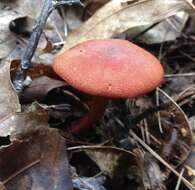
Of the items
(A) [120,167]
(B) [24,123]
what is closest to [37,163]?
(B) [24,123]

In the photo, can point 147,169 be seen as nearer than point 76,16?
Yes

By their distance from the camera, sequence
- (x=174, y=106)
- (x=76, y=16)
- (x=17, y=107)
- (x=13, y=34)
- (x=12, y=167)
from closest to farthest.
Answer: (x=12, y=167) < (x=17, y=107) < (x=174, y=106) < (x=13, y=34) < (x=76, y=16)

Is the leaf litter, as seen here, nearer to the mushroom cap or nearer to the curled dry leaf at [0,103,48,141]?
the curled dry leaf at [0,103,48,141]

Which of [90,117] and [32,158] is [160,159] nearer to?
[90,117]

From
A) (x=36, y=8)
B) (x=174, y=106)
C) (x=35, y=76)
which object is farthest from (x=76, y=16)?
(x=174, y=106)

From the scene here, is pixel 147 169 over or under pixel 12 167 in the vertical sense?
under

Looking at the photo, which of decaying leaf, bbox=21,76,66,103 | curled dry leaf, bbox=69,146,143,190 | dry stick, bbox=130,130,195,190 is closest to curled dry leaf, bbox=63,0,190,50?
decaying leaf, bbox=21,76,66,103

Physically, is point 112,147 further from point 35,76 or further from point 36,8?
point 36,8

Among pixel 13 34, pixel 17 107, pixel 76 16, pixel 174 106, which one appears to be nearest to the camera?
pixel 17 107
